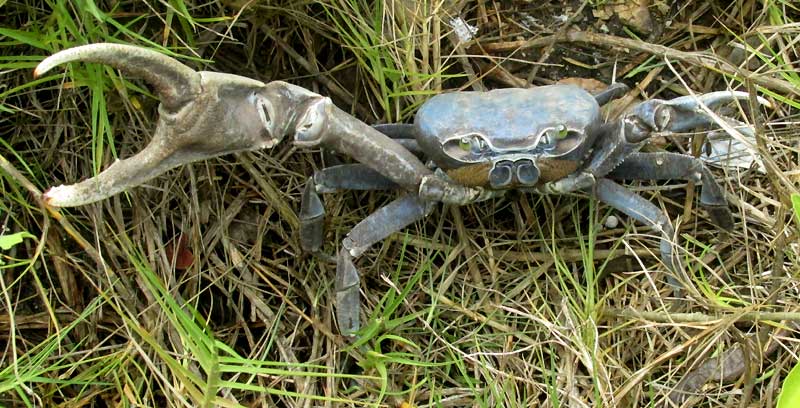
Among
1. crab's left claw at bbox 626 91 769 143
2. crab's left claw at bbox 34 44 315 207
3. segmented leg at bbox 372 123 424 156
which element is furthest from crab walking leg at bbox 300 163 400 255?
crab's left claw at bbox 626 91 769 143

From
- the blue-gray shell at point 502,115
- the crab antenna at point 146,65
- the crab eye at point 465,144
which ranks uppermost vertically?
the crab antenna at point 146,65

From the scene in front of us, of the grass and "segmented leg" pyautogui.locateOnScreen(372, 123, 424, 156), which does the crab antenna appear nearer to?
the grass

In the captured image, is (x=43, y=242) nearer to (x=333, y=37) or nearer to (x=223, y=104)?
(x=223, y=104)

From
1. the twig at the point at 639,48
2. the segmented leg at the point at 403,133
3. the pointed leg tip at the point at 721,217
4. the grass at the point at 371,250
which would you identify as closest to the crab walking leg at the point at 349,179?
the segmented leg at the point at 403,133

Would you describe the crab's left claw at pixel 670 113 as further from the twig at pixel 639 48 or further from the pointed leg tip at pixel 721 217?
the pointed leg tip at pixel 721 217

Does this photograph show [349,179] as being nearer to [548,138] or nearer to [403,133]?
[403,133]

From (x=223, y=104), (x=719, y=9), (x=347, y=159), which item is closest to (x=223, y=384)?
(x=223, y=104)
